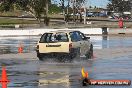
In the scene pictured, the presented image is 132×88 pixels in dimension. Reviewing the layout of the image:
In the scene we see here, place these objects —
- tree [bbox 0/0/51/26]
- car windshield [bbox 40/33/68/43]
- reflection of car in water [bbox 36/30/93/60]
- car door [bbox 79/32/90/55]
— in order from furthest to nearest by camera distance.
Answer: tree [bbox 0/0/51/26], car door [bbox 79/32/90/55], car windshield [bbox 40/33/68/43], reflection of car in water [bbox 36/30/93/60]

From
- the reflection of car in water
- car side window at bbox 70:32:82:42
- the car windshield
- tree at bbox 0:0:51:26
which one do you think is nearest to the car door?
car side window at bbox 70:32:82:42

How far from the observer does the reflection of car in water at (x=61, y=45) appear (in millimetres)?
26688

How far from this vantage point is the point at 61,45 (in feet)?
87.6

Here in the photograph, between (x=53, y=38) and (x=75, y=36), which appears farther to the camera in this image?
(x=75, y=36)

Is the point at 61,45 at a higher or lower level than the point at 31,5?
higher

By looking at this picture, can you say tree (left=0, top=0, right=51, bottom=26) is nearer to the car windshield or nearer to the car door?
the car door

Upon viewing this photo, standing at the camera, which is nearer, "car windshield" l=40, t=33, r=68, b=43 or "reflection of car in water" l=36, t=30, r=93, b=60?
"reflection of car in water" l=36, t=30, r=93, b=60

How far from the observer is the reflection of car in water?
1051 inches

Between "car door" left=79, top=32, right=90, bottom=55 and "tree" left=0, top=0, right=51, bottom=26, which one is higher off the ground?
"car door" left=79, top=32, right=90, bottom=55

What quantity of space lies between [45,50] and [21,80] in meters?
8.77

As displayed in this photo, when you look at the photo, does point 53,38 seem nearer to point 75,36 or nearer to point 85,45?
point 75,36

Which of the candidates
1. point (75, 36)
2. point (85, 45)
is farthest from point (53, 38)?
point (85, 45)

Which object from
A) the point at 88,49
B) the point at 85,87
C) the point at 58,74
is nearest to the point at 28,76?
the point at 58,74

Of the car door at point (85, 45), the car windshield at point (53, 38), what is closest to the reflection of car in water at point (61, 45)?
the car windshield at point (53, 38)
